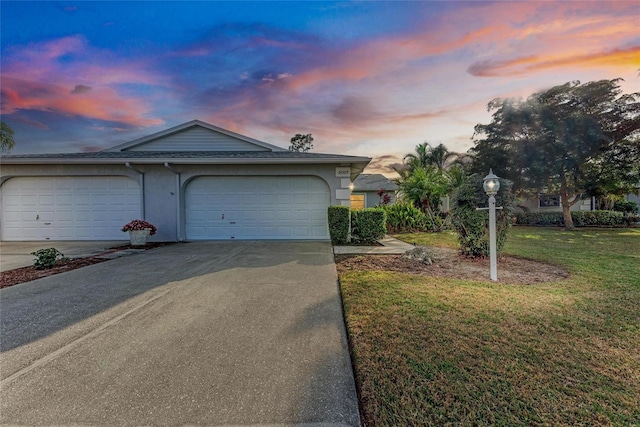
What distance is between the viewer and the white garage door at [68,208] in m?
9.91

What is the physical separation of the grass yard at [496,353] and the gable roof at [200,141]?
936cm

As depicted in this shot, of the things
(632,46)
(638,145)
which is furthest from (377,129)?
(638,145)

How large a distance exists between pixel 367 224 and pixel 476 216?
350 centimetres

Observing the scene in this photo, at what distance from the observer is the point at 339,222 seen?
8633 mm

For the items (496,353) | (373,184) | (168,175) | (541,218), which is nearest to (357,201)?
(373,184)

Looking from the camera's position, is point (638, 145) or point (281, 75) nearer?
point (281, 75)

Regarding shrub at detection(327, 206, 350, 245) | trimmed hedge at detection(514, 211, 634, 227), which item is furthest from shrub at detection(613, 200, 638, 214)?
shrub at detection(327, 206, 350, 245)

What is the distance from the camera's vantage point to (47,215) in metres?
9.97

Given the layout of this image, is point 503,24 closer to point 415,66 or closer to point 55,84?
point 415,66

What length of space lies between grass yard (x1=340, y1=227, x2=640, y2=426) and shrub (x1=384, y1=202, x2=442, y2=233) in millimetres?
9139

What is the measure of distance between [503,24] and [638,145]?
12833 mm

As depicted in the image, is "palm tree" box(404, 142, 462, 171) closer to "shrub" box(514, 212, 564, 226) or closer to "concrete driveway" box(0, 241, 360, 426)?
"shrub" box(514, 212, 564, 226)

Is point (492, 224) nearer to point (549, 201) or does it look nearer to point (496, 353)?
point (496, 353)

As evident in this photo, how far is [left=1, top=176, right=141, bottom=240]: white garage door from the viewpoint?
32.5 feet
